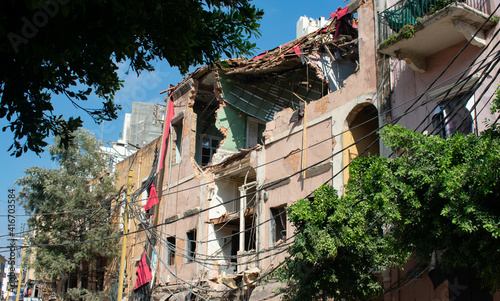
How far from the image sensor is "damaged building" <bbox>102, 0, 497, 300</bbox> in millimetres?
14234

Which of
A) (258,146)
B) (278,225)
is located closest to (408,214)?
(278,225)

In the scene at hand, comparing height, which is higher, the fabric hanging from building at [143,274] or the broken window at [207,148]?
the broken window at [207,148]

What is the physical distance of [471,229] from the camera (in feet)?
23.9

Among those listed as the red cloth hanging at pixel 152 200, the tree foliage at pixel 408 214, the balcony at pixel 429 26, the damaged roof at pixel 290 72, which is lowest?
the tree foliage at pixel 408 214

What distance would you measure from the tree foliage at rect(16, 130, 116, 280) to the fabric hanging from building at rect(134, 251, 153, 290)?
318 centimetres

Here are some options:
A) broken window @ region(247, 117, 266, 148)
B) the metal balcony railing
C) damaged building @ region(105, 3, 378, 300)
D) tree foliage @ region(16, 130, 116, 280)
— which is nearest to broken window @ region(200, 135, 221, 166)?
damaged building @ region(105, 3, 378, 300)

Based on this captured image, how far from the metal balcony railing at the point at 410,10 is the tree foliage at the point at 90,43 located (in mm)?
5913

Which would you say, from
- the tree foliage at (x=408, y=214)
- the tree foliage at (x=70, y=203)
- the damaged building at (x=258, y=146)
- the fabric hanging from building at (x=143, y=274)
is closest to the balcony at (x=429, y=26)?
the damaged building at (x=258, y=146)

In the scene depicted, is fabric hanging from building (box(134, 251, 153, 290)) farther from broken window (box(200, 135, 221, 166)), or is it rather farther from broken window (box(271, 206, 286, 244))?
broken window (box(271, 206, 286, 244))

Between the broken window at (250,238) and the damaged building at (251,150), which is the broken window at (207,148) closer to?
the damaged building at (251,150)

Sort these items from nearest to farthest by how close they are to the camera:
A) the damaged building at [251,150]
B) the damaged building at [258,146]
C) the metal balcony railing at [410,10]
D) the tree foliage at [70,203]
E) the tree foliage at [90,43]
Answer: the tree foliage at [90,43] < the metal balcony railing at [410,10] < the damaged building at [258,146] < the damaged building at [251,150] < the tree foliage at [70,203]

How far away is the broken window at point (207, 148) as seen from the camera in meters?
22.3

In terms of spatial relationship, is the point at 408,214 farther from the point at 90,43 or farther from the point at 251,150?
the point at 251,150

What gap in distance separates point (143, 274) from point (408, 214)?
14.8 m
